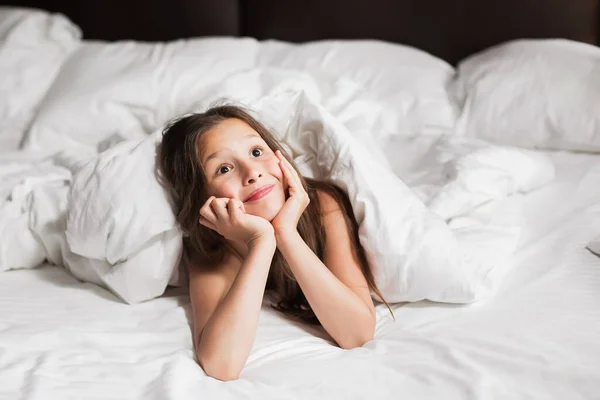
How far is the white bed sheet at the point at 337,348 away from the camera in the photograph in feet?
2.97

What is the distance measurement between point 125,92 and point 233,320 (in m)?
1.04

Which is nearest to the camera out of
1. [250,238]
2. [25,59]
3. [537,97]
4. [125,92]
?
[250,238]

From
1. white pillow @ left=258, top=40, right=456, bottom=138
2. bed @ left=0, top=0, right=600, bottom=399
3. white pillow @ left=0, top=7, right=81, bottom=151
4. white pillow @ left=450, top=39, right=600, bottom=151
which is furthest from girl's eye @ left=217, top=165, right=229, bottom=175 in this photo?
white pillow @ left=0, top=7, right=81, bottom=151

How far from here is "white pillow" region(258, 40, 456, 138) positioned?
1764 millimetres

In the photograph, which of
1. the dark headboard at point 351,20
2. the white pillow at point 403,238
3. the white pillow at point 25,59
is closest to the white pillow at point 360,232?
the white pillow at point 403,238

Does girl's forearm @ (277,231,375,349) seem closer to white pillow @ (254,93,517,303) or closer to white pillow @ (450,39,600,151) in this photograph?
white pillow @ (254,93,517,303)

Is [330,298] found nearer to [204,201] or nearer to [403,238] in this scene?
[403,238]

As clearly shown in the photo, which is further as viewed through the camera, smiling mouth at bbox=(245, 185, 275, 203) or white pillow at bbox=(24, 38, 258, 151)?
white pillow at bbox=(24, 38, 258, 151)

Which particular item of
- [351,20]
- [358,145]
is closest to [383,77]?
[351,20]

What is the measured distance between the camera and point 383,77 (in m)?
1.91

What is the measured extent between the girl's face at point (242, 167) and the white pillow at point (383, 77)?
0.50 m

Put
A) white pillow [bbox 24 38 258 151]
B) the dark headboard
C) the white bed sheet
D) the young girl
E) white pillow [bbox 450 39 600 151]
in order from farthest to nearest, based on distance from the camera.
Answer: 1. the dark headboard
2. white pillow [bbox 24 38 258 151]
3. white pillow [bbox 450 39 600 151]
4. the young girl
5. the white bed sheet

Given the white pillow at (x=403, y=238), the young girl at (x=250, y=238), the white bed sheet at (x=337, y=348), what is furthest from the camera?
the white pillow at (x=403, y=238)

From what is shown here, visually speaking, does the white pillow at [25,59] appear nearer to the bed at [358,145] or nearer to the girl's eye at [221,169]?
the bed at [358,145]
